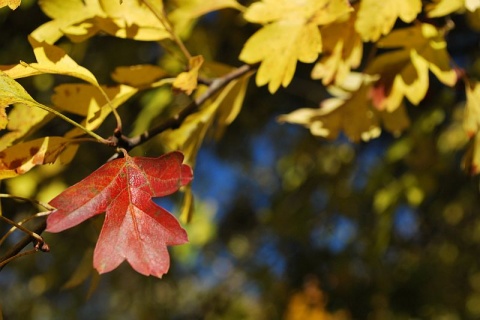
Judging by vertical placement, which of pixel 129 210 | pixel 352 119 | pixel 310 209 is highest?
pixel 129 210

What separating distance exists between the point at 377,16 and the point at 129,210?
0.29 metres

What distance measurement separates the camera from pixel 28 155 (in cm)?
53

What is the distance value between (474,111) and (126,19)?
36 cm

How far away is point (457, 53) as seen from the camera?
5.32ft

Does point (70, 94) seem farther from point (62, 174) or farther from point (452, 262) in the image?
point (452, 262)

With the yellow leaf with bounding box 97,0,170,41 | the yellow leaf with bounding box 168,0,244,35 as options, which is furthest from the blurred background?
the yellow leaf with bounding box 97,0,170,41

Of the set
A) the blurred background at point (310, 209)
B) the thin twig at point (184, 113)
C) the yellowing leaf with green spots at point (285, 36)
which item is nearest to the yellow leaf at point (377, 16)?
the yellowing leaf with green spots at point (285, 36)

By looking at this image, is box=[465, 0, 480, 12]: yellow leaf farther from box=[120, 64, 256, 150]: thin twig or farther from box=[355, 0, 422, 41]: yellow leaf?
box=[120, 64, 256, 150]: thin twig

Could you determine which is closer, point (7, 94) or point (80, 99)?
point (7, 94)

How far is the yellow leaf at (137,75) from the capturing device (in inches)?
25.1

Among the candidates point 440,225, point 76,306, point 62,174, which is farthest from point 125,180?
point 76,306

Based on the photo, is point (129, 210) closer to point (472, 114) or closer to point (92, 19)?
point (92, 19)

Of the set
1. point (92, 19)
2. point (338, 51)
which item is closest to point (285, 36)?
point (338, 51)

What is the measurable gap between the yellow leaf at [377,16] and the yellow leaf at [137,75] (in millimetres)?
200
